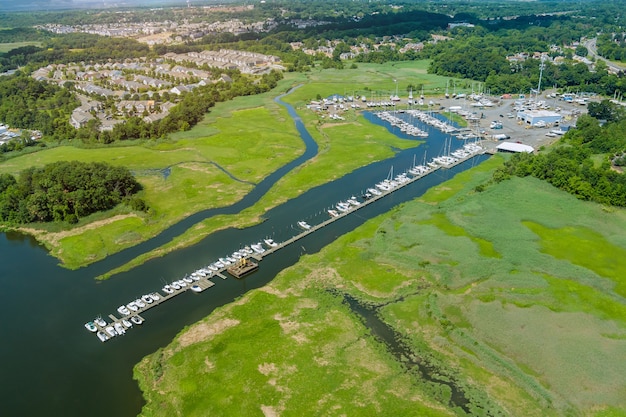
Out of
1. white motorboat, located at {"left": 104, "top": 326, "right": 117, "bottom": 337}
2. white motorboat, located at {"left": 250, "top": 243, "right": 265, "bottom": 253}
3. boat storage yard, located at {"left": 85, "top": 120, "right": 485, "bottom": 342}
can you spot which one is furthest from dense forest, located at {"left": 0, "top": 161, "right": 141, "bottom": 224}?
white motorboat, located at {"left": 104, "top": 326, "right": 117, "bottom": 337}

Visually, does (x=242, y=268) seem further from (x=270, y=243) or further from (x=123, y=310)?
(x=123, y=310)

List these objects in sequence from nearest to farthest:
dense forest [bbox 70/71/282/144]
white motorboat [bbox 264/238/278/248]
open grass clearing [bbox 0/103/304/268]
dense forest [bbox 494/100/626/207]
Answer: white motorboat [bbox 264/238/278/248], open grass clearing [bbox 0/103/304/268], dense forest [bbox 494/100/626/207], dense forest [bbox 70/71/282/144]

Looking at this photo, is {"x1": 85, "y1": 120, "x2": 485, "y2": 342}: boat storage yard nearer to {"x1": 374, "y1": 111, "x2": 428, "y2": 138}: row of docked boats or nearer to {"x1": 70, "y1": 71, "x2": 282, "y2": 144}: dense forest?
{"x1": 374, "y1": 111, "x2": 428, "y2": 138}: row of docked boats

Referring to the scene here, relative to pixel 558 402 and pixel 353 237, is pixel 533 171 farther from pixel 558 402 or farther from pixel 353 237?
pixel 558 402

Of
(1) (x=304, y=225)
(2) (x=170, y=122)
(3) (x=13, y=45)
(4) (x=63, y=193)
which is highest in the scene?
(3) (x=13, y=45)

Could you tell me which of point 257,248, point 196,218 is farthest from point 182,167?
point 257,248

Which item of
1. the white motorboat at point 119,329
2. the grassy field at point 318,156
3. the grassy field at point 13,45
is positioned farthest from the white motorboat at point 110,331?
the grassy field at point 13,45

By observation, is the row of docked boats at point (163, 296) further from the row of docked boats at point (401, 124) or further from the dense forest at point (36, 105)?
the dense forest at point (36, 105)
